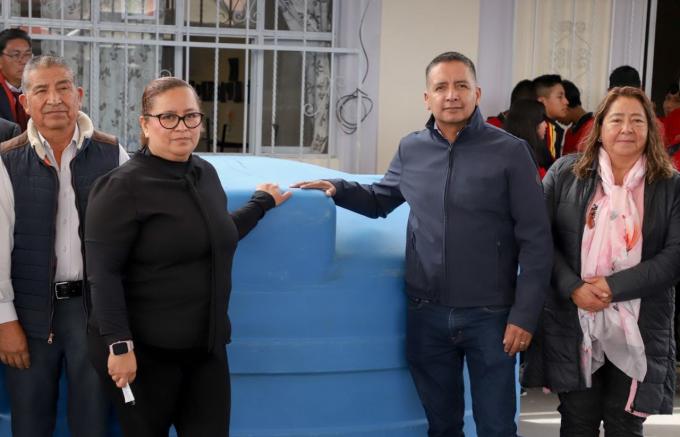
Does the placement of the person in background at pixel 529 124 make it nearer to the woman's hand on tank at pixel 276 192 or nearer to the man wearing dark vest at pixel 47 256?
the woman's hand on tank at pixel 276 192

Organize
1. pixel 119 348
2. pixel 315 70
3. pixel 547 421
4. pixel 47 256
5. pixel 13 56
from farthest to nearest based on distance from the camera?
1. pixel 315 70
2. pixel 13 56
3. pixel 547 421
4. pixel 47 256
5. pixel 119 348

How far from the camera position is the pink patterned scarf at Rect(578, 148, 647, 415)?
3143mm

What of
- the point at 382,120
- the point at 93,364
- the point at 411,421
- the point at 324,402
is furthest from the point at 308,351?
the point at 382,120

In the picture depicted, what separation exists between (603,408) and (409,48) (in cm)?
406

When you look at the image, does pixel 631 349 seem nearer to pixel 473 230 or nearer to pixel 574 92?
pixel 473 230

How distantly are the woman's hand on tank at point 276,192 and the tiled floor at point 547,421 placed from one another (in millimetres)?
1876

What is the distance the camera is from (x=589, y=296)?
3137 mm

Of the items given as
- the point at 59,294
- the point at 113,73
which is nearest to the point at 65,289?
the point at 59,294

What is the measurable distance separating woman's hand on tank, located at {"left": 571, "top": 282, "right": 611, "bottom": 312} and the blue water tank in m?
0.59

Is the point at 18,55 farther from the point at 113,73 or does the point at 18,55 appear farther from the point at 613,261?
the point at 613,261

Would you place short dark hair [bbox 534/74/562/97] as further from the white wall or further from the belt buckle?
the belt buckle

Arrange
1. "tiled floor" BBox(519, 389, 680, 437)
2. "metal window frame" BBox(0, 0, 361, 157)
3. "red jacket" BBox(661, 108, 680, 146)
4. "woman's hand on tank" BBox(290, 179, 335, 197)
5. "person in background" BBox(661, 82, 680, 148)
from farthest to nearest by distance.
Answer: "metal window frame" BBox(0, 0, 361, 157) → "red jacket" BBox(661, 108, 680, 146) → "person in background" BBox(661, 82, 680, 148) → "tiled floor" BBox(519, 389, 680, 437) → "woman's hand on tank" BBox(290, 179, 335, 197)

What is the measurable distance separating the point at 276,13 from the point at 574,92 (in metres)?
2.09

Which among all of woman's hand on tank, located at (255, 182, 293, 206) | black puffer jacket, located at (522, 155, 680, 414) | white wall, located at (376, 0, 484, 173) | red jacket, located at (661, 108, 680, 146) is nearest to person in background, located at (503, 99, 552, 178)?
red jacket, located at (661, 108, 680, 146)
